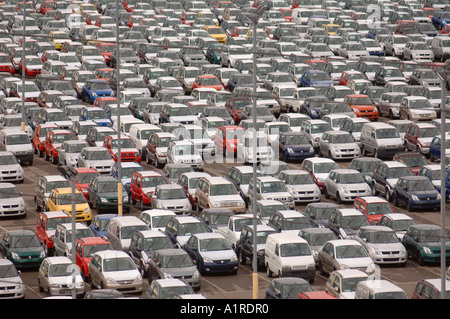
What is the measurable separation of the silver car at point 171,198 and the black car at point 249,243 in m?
4.97


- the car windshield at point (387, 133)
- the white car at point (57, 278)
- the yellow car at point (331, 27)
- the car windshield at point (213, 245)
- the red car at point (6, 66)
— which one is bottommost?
the white car at point (57, 278)

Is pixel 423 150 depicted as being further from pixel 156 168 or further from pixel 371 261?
pixel 371 261

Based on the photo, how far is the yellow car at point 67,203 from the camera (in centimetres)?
4494

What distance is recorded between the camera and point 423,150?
177 ft

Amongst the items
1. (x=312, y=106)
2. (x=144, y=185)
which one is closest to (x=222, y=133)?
(x=312, y=106)

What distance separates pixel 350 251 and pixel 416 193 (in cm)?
932

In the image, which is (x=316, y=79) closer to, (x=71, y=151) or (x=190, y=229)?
(x=71, y=151)

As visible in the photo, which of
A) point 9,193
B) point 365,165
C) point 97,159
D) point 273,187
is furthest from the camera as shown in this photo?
point 97,159

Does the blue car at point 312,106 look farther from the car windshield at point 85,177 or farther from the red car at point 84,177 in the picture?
the car windshield at point 85,177

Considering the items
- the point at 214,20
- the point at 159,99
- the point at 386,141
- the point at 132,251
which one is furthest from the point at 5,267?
the point at 214,20

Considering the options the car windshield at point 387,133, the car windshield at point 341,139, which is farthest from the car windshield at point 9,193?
the car windshield at point 387,133

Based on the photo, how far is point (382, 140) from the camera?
5344cm

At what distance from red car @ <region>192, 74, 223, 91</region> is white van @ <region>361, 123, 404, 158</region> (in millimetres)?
13338

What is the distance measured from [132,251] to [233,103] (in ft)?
72.4
